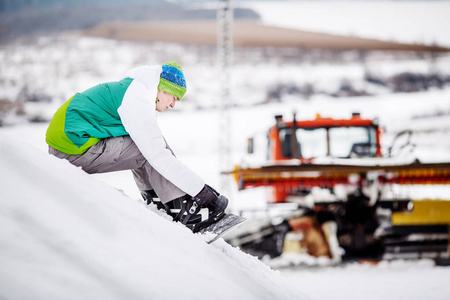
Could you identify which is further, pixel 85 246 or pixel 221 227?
pixel 221 227

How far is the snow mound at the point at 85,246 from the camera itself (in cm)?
151

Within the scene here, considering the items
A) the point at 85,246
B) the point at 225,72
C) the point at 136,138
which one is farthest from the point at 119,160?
the point at 225,72

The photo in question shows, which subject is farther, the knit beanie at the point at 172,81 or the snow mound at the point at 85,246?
the knit beanie at the point at 172,81

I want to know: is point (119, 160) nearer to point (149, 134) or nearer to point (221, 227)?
point (149, 134)

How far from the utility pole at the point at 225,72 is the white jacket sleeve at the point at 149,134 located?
12.5 m

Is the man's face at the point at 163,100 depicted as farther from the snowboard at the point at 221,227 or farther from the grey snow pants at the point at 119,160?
the snowboard at the point at 221,227

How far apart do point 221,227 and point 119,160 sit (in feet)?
2.23

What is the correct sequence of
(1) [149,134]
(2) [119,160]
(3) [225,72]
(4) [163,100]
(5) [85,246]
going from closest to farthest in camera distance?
(5) [85,246]
(1) [149,134]
(2) [119,160]
(4) [163,100]
(3) [225,72]

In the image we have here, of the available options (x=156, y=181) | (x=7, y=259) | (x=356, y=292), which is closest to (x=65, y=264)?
(x=7, y=259)

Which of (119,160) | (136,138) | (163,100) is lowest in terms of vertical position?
(119,160)

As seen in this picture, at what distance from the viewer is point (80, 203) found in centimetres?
189

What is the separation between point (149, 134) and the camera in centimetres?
242

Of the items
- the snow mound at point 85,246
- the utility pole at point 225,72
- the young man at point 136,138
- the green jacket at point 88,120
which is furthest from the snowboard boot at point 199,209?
the utility pole at point 225,72

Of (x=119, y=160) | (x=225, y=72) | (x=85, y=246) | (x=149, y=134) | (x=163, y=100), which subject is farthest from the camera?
(x=225, y=72)
